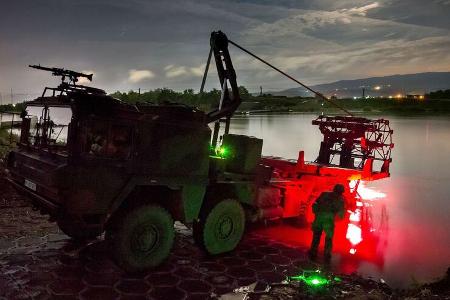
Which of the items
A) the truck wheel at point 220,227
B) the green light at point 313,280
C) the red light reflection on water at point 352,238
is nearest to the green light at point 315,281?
the green light at point 313,280

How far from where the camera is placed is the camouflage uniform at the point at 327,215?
7.77m

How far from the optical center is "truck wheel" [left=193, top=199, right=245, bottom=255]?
7352 mm

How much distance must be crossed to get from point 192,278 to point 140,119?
2877 mm

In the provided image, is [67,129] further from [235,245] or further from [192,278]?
[235,245]

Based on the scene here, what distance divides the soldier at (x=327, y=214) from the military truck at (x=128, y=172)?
63.2 inches

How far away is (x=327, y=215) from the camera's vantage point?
25.6 feet

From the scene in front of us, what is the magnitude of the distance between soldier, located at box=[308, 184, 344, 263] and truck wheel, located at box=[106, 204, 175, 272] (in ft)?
10.2

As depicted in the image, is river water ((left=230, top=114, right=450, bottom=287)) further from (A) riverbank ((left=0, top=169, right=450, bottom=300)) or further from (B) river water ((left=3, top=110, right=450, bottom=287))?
(A) riverbank ((left=0, top=169, right=450, bottom=300))

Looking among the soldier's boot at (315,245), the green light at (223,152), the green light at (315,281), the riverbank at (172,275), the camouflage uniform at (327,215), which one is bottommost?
the riverbank at (172,275)

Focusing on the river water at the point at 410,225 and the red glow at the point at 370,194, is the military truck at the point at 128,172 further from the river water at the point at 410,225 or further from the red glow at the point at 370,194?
the red glow at the point at 370,194

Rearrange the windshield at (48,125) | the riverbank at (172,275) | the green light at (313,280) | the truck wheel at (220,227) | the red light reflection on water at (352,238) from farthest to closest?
the red light reflection on water at (352,238), the truck wheel at (220,227), the green light at (313,280), the windshield at (48,125), the riverbank at (172,275)

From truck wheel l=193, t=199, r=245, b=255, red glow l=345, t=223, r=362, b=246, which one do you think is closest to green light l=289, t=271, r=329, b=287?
truck wheel l=193, t=199, r=245, b=255

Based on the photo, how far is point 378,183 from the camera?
2131 cm

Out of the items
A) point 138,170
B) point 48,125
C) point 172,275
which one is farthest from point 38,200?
point 172,275
